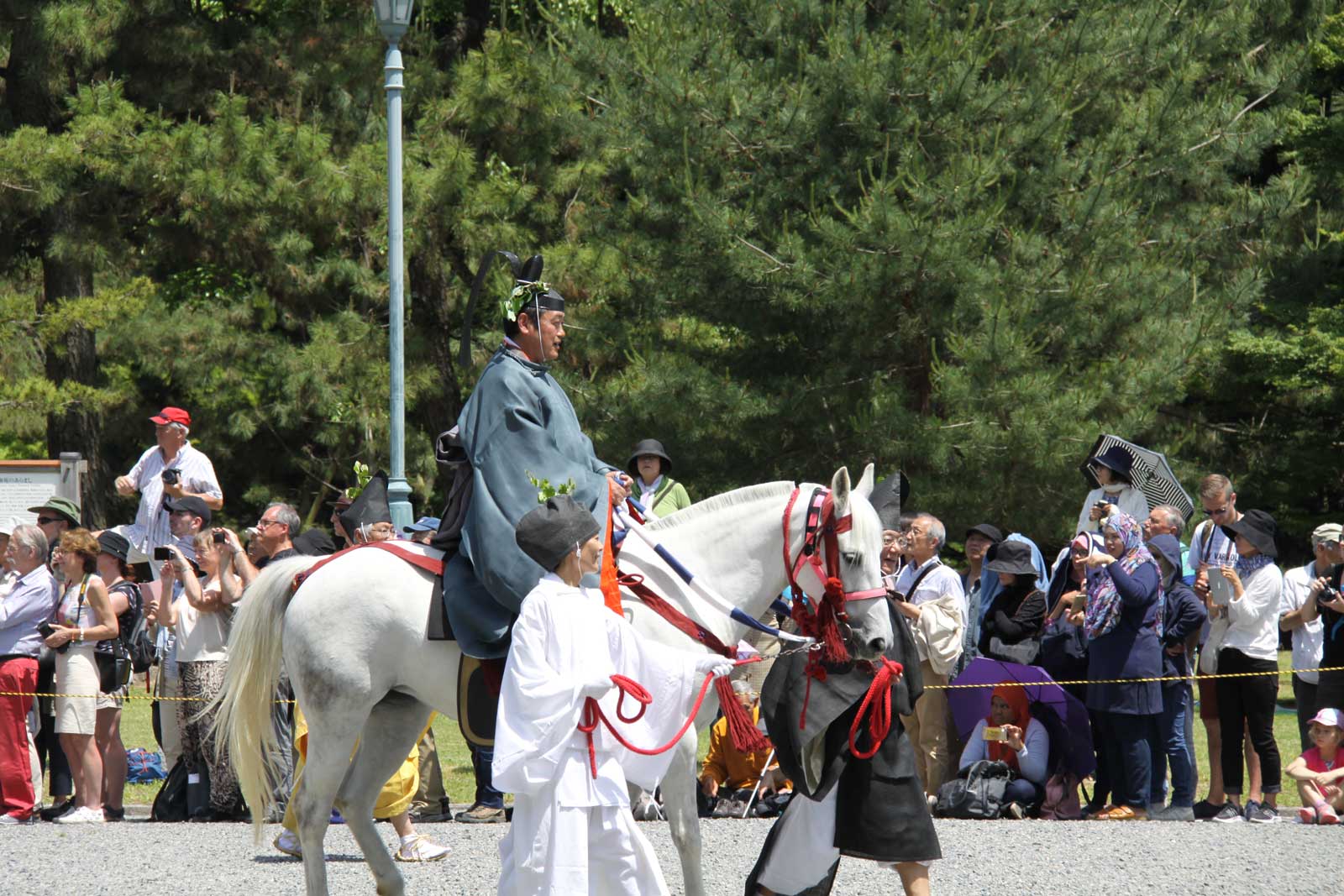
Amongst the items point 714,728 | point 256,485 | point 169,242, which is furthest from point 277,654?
point 256,485

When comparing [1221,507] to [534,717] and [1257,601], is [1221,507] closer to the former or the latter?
[1257,601]

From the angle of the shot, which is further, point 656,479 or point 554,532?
point 656,479

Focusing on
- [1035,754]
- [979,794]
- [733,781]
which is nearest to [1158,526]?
[1035,754]

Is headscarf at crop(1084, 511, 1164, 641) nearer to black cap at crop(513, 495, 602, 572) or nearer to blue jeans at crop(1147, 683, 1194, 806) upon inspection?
blue jeans at crop(1147, 683, 1194, 806)

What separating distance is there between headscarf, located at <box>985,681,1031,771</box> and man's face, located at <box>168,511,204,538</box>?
16.6 feet

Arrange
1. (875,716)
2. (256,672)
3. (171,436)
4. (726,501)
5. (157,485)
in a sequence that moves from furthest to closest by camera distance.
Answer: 1. (157,485)
2. (171,436)
3. (256,672)
4. (726,501)
5. (875,716)

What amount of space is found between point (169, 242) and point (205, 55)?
2355mm

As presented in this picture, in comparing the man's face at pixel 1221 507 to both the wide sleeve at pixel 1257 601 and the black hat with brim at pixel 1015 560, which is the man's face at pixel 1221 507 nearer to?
the wide sleeve at pixel 1257 601

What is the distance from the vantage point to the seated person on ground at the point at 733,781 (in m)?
9.88

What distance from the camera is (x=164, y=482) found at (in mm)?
10703

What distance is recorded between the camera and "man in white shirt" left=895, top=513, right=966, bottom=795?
952 centimetres

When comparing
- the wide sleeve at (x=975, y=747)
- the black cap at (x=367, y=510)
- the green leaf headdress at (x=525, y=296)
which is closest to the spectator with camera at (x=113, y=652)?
the black cap at (x=367, y=510)

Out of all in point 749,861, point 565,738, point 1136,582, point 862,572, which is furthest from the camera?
point 1136,582

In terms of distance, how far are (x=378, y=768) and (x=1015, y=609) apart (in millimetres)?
4681
